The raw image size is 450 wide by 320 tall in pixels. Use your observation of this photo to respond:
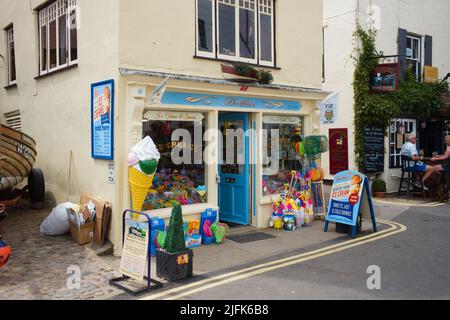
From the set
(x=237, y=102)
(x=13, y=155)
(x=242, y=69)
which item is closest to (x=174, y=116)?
(x=237, y=102)

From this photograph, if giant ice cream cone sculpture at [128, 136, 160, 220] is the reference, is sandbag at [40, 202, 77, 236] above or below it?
below

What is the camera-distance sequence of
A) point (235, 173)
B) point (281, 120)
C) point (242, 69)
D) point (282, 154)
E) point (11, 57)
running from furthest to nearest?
point (11, 57), point (282, 154), point (281, 120), point (235, 173), point (242, 69)

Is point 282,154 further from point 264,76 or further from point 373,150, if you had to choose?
point 373,150

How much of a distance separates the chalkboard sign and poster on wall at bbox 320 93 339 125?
125cm

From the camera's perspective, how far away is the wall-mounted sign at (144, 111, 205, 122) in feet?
27.3

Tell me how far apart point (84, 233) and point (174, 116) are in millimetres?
2758

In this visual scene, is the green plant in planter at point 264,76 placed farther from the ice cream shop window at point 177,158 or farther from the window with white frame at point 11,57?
the window with white frame at point 11,57

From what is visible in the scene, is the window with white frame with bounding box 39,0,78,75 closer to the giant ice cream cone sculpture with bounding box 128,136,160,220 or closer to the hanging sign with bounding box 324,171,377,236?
the giant ice cream cone sculpture with bounding box 128,136,160,220

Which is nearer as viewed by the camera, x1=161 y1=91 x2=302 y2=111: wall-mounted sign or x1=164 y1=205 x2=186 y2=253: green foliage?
x1=164 y1=205 x2=186 y2=253: green foliage

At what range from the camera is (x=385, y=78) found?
14.3 m

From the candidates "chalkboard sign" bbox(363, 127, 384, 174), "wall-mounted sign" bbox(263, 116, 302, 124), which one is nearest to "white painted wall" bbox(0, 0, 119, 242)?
"wall-mounted sign" bbox(263, 116, 302, 124)

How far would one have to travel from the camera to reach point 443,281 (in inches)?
253

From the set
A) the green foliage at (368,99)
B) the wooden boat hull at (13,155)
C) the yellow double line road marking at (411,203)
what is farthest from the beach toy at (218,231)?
the green foliage at (368,99)
